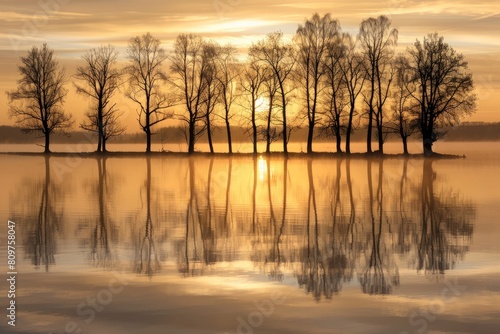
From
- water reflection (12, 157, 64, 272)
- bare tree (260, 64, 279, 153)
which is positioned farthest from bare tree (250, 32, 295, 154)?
water reflection (12, 157, 64, 272)

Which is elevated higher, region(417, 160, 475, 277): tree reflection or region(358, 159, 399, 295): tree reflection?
region(358, 159, 399, 295): tree reflection

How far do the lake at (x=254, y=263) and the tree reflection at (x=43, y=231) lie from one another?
0.04 meters

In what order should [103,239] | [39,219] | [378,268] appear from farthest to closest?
[39,219] < [103,239] < [378,268]

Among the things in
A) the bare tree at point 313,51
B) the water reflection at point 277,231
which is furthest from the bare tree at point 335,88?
the water reflection at point 277,231

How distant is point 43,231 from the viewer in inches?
818

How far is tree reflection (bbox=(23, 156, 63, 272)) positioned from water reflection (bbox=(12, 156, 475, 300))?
0.09ft

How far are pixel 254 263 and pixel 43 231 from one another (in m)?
7.27

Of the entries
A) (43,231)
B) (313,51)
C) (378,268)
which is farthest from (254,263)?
Result: (313,51)

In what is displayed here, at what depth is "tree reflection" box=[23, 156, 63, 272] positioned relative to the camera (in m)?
16.6

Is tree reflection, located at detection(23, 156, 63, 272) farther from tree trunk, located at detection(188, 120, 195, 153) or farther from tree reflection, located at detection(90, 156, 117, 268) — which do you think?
tree trunk, located at detection(188, 120, 195, 153)

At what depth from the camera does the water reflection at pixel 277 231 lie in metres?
15.6

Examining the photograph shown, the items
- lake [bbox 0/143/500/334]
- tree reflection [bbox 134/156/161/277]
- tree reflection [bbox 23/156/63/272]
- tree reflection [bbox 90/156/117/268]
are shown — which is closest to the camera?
lake [bbox 0/143/500/334]

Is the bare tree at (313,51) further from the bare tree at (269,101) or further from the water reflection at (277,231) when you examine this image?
the water reflection at (277,231)

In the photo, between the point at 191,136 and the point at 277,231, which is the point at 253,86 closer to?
the point at 191,136
